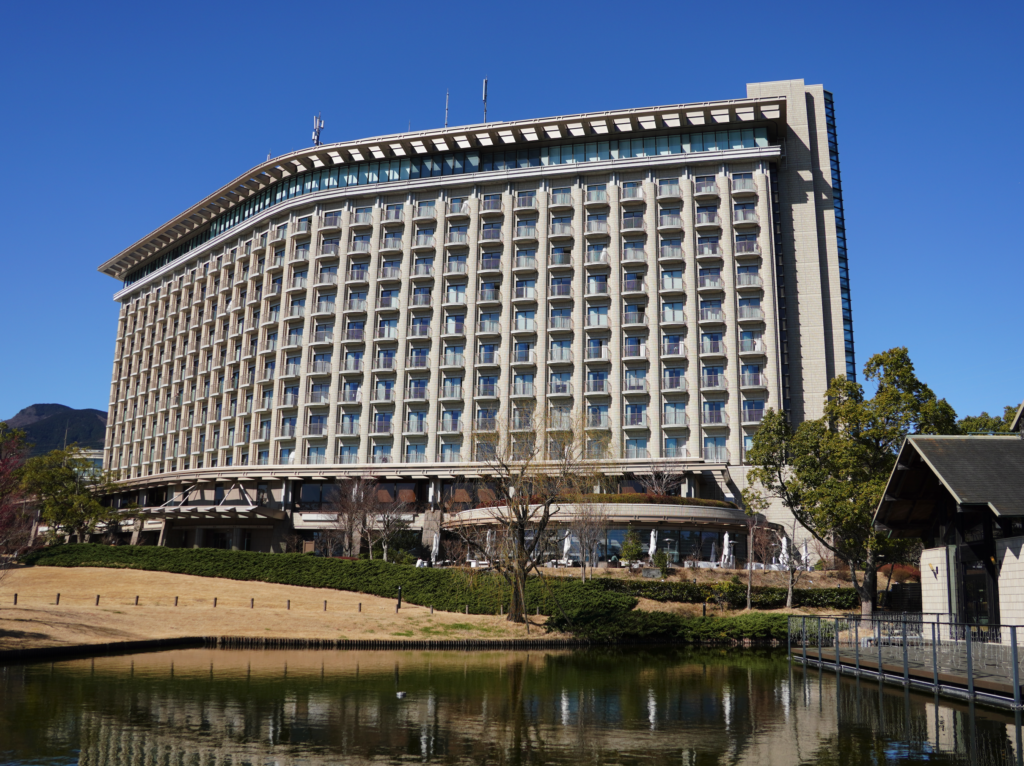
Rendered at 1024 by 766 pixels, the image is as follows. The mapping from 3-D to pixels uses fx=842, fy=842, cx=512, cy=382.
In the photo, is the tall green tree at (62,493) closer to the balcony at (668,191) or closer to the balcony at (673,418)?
the balcony at (673,418)

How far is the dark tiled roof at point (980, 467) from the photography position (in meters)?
24.2

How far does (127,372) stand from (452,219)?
50379 mm

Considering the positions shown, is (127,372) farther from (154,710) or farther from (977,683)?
(977,683)

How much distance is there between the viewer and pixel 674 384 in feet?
236

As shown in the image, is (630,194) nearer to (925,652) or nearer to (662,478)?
(662,478)

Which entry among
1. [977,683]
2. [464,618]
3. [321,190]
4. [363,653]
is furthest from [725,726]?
[321,190]

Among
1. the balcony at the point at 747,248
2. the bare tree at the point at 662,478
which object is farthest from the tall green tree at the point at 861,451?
the balcony at the point at 747,248

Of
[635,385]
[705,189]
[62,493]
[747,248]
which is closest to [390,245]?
[635,385]

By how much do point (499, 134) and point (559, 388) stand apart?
2448 cm

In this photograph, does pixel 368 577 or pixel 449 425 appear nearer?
pixel 368 577

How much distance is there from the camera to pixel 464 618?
43.0m

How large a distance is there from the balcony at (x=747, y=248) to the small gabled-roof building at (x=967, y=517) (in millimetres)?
44428

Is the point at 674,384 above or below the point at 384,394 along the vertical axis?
above

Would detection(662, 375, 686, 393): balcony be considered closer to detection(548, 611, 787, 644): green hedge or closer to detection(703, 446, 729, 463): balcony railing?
detection(703, 446, 729, 463): balcony railing
